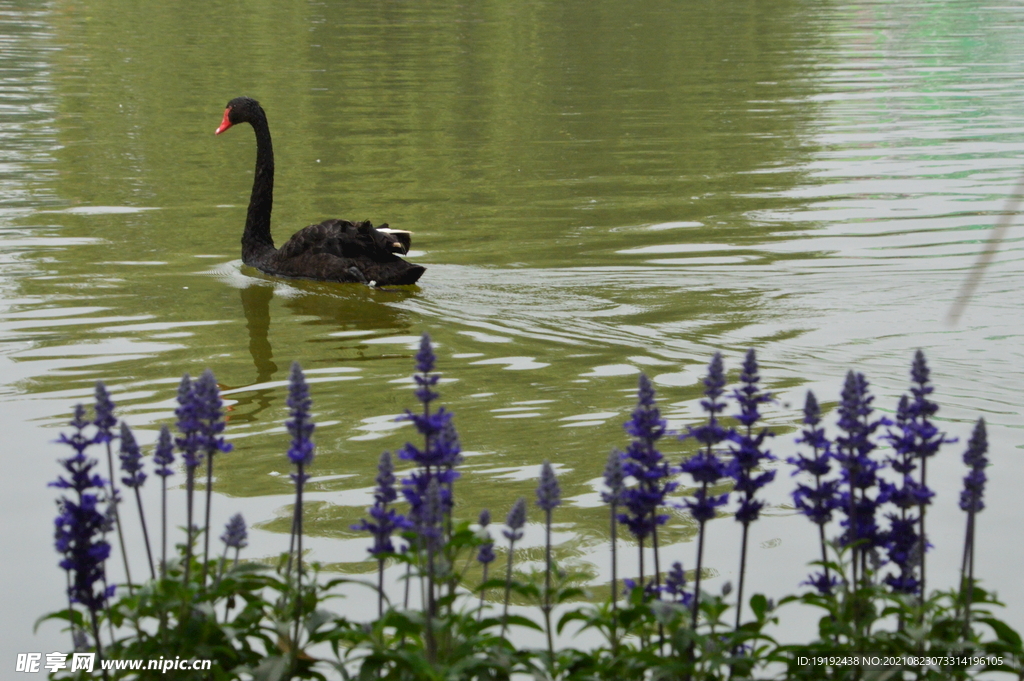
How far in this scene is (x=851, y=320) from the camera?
962cm

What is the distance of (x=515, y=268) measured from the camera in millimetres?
11531

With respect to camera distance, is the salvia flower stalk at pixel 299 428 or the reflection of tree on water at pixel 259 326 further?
the reflection of tree on water at pixel 259 326

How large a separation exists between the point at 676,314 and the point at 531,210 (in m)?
4.63

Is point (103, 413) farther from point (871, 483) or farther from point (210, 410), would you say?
point (871, 483)

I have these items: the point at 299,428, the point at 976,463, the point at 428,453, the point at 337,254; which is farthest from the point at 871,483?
the point at 337,254

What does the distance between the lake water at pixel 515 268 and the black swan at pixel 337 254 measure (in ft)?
0.65

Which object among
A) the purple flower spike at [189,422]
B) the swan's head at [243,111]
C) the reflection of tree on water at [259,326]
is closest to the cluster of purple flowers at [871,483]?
the purple flower spike at [189,422]

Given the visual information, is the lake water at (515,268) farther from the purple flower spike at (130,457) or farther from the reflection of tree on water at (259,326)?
the purple flower spike at (130,457)

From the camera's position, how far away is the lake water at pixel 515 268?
642 cm

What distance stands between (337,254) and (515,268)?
155 centimetres

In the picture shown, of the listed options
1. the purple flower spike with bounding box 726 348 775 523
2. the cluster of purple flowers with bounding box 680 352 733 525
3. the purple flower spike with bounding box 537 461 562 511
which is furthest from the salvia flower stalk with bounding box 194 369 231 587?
the purple flower spike with bounding box 726 348 775 523

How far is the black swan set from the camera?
10.9 meters

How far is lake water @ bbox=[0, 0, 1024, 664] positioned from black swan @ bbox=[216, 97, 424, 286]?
20 centimetres

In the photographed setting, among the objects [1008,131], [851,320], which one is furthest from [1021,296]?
[1008,131]
